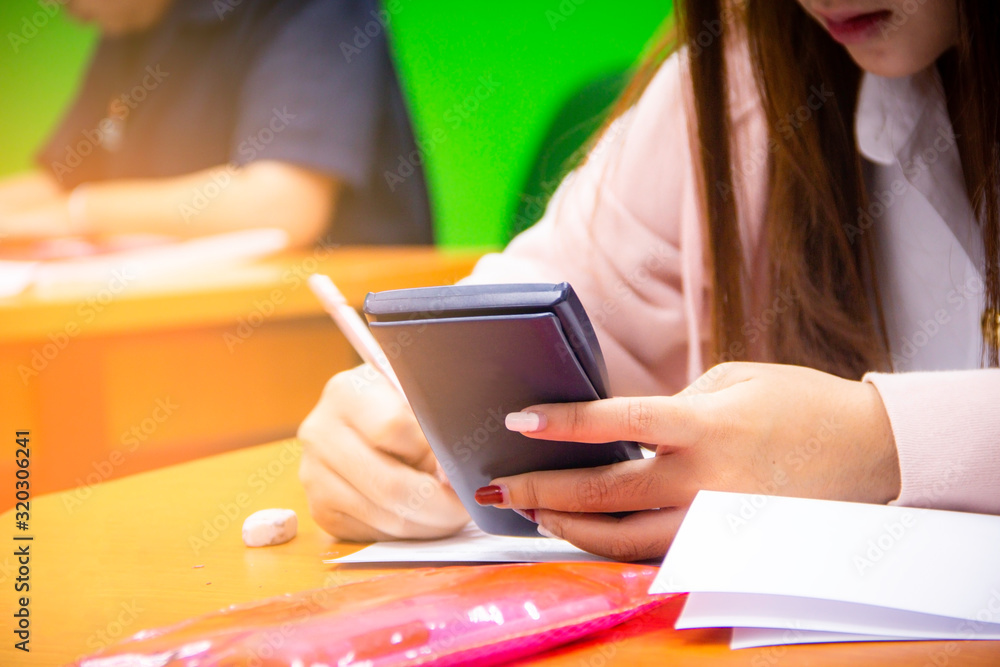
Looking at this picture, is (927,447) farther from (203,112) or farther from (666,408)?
(203,112)

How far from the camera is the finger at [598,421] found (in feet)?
1.26

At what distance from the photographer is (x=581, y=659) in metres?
0.30

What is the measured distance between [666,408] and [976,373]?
19 cm

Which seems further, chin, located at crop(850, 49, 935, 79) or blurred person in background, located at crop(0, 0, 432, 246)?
blurred person in background, located at crop(0, 0, 432, 246)

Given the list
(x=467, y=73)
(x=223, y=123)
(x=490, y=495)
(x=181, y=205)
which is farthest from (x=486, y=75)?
(x=490, y=495)

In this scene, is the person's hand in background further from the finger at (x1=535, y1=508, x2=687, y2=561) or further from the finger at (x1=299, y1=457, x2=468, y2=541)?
the finger at (x1=535, y1=508, x2=687, y2=561)

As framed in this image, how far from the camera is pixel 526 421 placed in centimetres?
39

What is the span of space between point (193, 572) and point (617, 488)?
0.78 feet

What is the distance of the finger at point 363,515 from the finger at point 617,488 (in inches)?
3.6

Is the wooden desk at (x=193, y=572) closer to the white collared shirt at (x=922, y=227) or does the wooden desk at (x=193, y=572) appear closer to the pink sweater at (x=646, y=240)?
the pink sweater at (x=646, y=240)

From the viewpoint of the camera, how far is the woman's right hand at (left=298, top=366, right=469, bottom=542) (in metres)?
0.49

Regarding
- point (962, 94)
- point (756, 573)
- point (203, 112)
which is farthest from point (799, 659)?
point (203, 112)

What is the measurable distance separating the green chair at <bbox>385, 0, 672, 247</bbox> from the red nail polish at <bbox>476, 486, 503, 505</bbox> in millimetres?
1661

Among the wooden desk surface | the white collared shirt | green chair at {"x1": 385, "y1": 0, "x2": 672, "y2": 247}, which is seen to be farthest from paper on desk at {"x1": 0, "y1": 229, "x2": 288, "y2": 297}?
the white collared shirt
